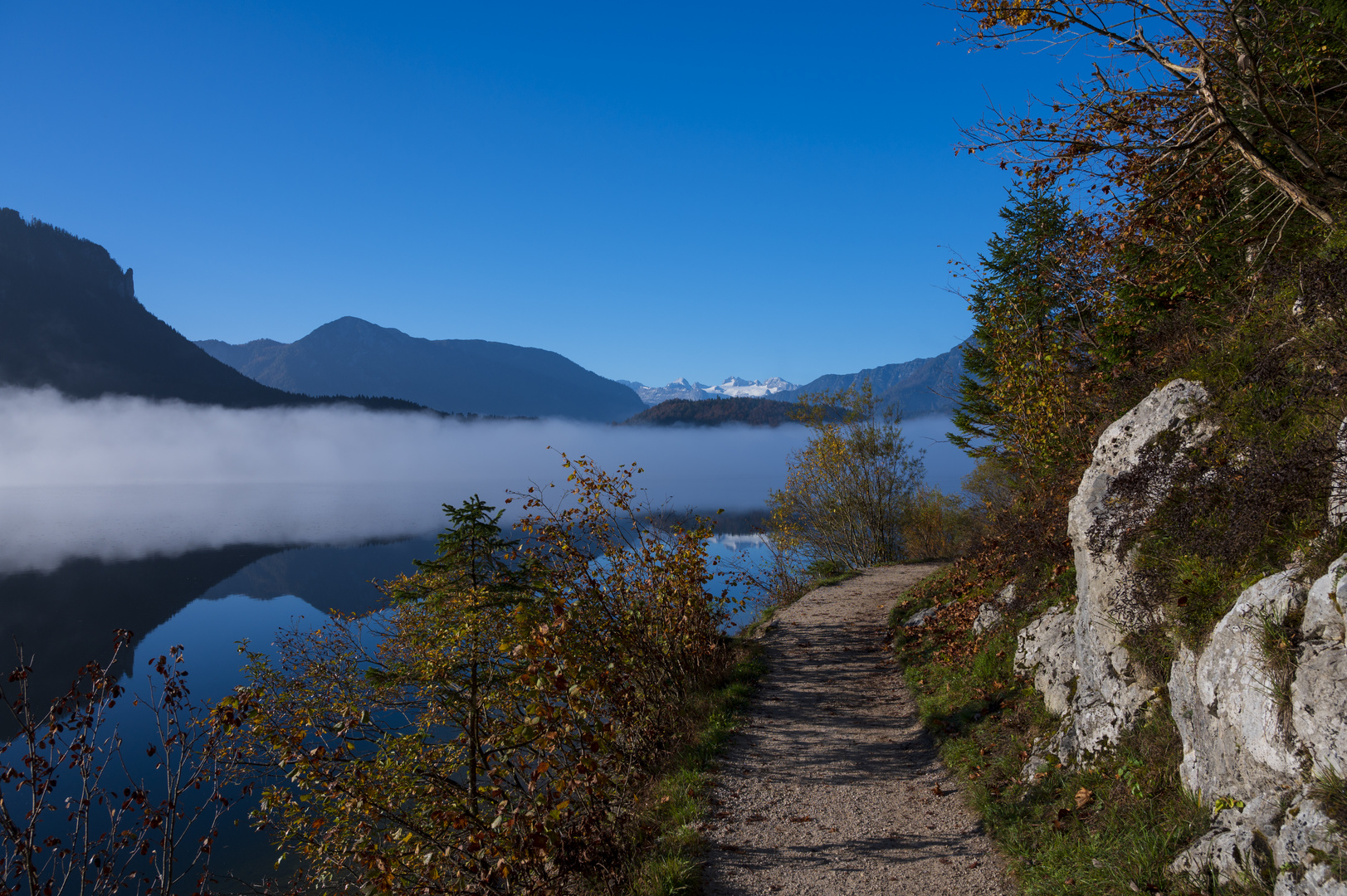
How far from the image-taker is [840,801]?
7488 mm

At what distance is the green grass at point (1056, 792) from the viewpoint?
15.7ft

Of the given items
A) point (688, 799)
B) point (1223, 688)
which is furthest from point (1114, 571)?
point (688, 799)

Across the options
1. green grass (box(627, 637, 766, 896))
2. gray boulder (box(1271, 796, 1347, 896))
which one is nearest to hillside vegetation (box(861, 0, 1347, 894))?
gray boulder (box(1271, 796, 1347, 896))

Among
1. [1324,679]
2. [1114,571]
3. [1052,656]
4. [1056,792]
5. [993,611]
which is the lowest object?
[1056,792]

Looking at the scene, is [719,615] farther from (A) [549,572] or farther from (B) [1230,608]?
(B) [1230,608]

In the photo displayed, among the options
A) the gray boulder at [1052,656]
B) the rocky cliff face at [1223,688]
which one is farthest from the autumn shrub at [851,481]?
the rocky cliff face at [1223,688]

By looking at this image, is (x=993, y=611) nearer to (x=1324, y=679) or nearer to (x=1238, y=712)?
(x=1238, y=712)

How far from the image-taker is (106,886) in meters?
5.73

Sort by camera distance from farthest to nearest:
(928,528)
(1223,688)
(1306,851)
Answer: (928,528)
(1223,688)
(1306,851)

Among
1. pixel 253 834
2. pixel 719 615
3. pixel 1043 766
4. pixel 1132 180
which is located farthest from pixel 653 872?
pixel 253 834

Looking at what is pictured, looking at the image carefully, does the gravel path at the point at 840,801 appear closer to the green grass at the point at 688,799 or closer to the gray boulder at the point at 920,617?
the green grass at the point at 688,799

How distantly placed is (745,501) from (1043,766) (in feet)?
474

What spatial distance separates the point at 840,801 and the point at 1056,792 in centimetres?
226

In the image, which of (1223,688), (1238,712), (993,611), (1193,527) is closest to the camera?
(1238,712)
